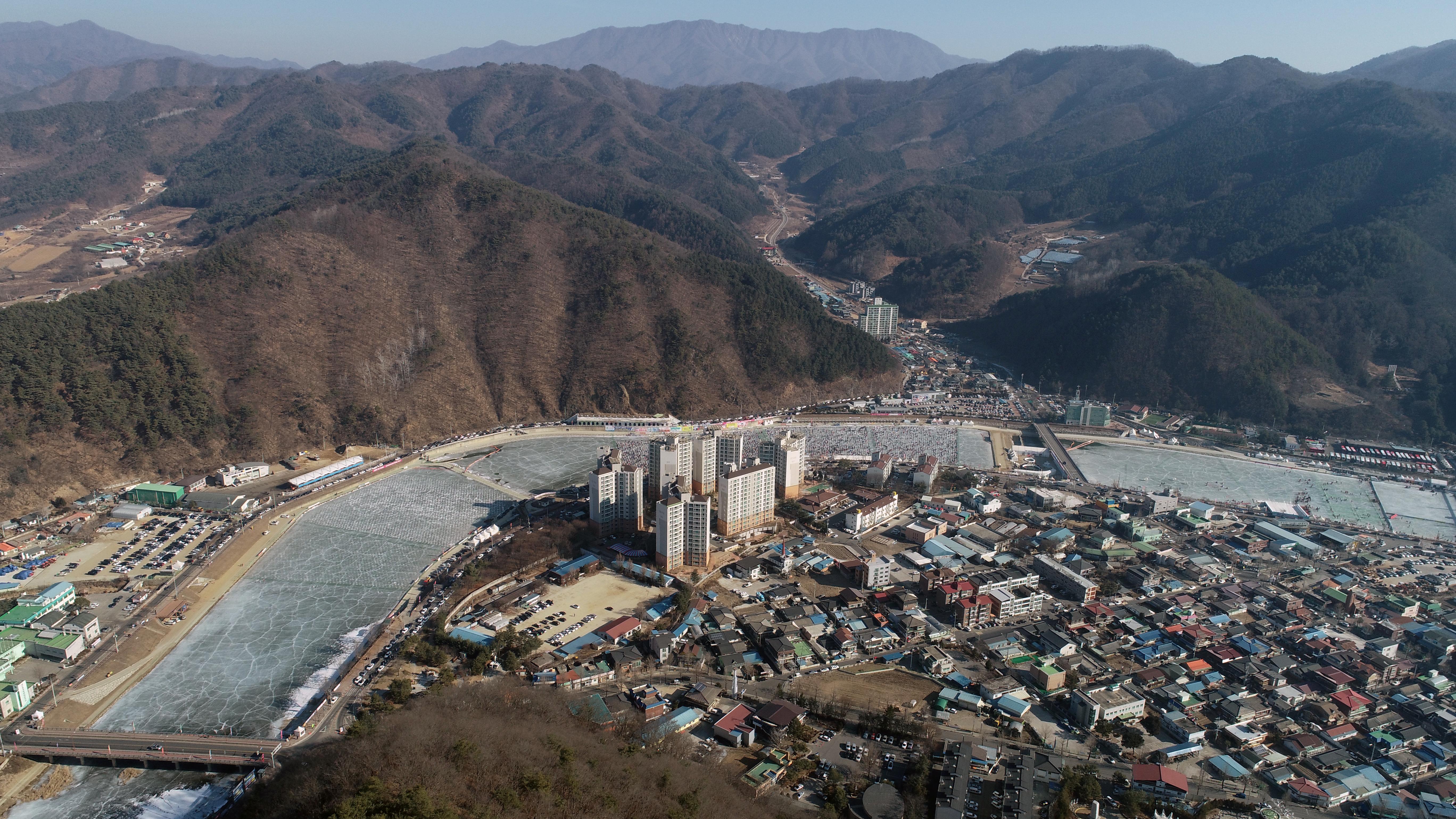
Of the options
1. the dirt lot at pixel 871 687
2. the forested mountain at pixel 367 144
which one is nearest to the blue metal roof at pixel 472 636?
the dirt lot at pixel 871 687

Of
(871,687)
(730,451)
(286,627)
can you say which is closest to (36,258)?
(286,627)

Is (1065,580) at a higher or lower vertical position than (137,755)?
higher

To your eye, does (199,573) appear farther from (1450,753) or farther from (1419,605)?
(1419,605)

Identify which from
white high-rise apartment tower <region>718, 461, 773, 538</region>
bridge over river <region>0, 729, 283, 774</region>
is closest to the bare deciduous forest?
bridge over river <region>0, 729, 283, 774</region>

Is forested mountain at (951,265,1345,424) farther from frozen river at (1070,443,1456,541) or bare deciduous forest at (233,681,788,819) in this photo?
bare deciduous forest at (233,681,788,819)

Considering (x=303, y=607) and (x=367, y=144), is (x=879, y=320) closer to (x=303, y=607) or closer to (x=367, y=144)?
(x=303, y=607)

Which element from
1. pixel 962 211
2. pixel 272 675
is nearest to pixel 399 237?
pixel 272 675
